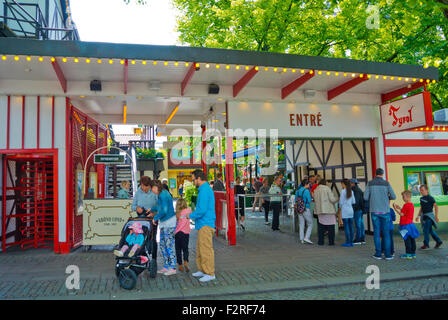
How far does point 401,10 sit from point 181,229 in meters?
14.8

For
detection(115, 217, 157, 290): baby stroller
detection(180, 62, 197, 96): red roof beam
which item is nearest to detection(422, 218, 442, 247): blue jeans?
detection(115, 217, 157, 290): baby stroller

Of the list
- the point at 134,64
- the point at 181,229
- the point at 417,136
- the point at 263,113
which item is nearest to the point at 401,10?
the point at 417,136

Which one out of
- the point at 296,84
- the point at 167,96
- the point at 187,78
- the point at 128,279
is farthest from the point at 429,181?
the point at 128,279

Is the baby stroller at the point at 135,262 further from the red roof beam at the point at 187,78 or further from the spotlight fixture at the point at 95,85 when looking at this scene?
the spotlight fixture at the point at 95,85

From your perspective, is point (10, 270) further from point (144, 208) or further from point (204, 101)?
point (204, 101)

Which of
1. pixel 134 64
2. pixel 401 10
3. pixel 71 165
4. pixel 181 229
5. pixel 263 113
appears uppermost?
pixel 401 10

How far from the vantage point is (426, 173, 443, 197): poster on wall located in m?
10.9

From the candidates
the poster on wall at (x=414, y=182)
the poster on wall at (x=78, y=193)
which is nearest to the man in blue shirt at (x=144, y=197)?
the poster on wall at (x=78, y=193)

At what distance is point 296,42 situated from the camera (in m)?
16.4

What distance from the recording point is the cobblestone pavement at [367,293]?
5.06 meters

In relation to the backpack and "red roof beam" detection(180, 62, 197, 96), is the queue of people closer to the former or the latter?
the backpack

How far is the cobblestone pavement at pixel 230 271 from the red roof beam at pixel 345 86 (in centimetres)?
389

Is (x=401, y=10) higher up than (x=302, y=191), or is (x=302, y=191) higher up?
(x=401, y=10)
